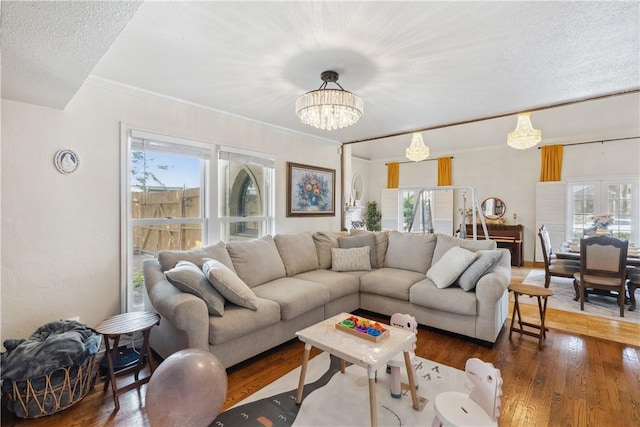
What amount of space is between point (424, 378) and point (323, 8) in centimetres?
258

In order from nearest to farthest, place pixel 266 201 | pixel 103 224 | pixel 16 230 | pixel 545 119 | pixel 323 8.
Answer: pixel 323 8, pixel 16 230, pixel 103 224, pixel 266 201, pixel 545 119

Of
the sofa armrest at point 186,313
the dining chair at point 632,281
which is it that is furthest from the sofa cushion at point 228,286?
the dining chair at point 632,281

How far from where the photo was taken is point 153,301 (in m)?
2.26

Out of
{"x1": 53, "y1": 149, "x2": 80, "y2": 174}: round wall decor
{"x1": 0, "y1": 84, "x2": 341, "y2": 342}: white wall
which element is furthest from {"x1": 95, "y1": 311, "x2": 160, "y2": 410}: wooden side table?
{"x1": 53, "y1": 149, "x2": 80, "y2": 174}: round wall decor

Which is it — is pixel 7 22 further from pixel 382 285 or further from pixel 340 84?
pixel 382 285

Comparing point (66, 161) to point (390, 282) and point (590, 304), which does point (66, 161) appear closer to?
point (390, 282)

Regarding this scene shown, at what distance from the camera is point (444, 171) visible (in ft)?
24.1

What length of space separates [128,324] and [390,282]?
2.44 m

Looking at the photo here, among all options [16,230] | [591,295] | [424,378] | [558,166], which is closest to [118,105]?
[16,230]

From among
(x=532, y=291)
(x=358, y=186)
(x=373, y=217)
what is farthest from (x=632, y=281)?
(x=358, y=186)

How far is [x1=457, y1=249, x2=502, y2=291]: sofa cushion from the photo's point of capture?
2.82 m

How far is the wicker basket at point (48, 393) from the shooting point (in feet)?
5.72

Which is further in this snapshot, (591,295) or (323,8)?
(591,295)

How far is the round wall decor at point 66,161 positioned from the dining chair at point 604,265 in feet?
17.8
